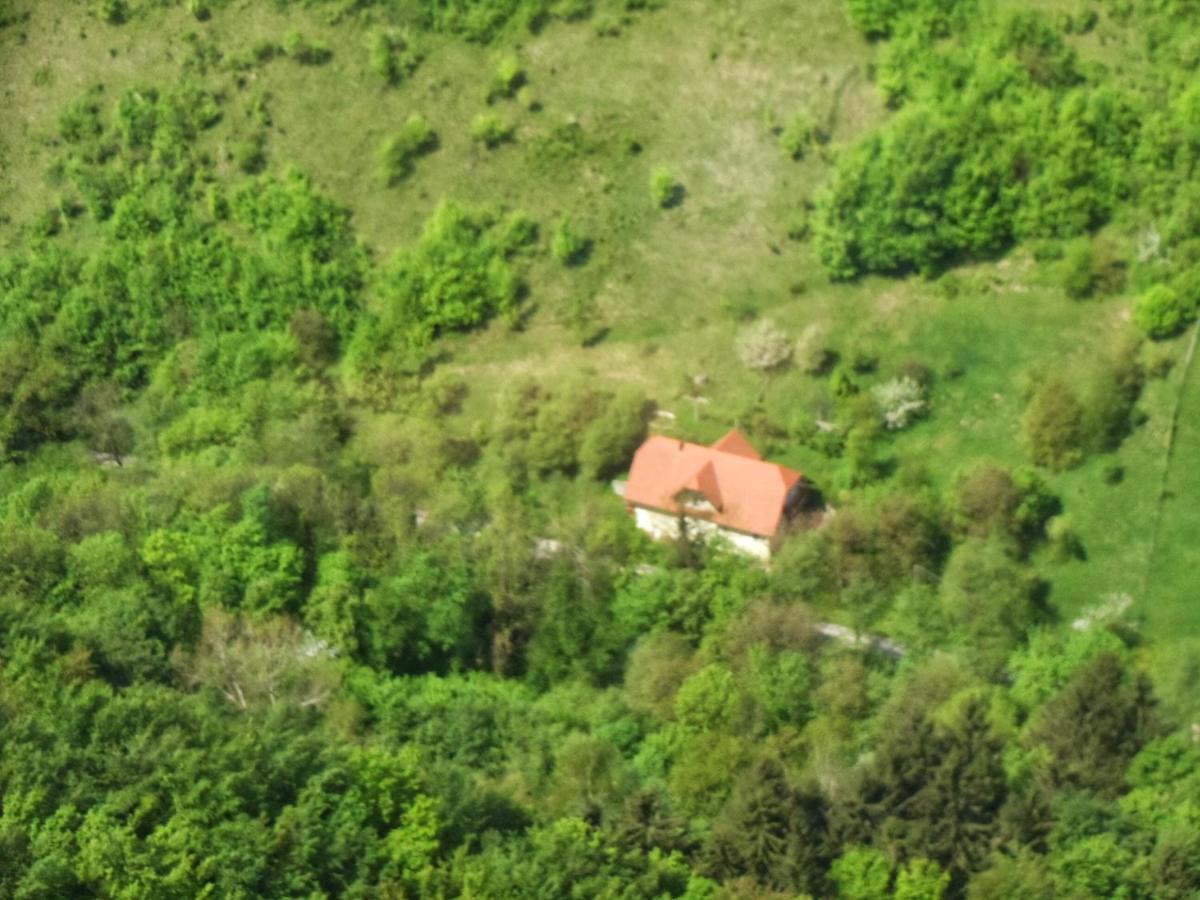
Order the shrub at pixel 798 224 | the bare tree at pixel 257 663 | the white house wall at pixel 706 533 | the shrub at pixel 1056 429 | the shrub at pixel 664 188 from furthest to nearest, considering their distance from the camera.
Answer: the shrub at pixel 664 188 < the shrub at pixel 798 224 < the white house wall at pixel 706 533 < the shrub at pixel 1056 429 < the bare tree at pixel 257 663

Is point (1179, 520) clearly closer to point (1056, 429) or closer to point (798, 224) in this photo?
point (1056, 429)

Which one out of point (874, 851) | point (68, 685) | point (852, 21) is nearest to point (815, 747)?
point (874, 851)

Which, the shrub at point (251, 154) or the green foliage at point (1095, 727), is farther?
the shrub at point (251, 154)

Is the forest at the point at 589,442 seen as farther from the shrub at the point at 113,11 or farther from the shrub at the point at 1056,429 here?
the shrub at the point at 113,11

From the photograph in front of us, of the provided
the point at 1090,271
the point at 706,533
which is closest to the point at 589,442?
the point at 706,533

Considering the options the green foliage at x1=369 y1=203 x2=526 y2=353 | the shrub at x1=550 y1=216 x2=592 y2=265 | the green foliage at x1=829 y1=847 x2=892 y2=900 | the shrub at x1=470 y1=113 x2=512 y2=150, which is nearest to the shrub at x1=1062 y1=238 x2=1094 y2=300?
the shrub at x1=550 y1=216 x2=592 y2=265

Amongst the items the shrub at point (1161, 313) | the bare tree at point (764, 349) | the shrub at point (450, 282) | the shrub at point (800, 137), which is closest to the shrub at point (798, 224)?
the shrub at point (800, 137)

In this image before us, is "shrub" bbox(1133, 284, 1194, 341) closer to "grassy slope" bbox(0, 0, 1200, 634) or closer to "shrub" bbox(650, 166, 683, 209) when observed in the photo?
"grassy slope" bbox(0, 0, 1200, 634)
